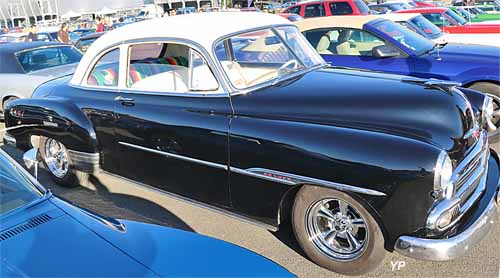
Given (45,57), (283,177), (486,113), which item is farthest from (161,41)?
(45,57)

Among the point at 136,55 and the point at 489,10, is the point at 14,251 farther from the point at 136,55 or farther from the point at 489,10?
the point at 489,10

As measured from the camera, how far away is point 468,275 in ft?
9.83

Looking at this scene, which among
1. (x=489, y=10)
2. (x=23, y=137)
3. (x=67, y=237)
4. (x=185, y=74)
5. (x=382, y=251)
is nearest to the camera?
(x=67, y=237)

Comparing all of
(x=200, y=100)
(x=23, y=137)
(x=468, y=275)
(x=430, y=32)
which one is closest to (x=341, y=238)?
(x=468, y=275)

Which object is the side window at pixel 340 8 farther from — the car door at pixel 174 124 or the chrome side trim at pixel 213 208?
the chrome side trim at pixel 213 208

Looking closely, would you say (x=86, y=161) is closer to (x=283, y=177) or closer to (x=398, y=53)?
(x=283, y=177)

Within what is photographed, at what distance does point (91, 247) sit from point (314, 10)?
14970mm

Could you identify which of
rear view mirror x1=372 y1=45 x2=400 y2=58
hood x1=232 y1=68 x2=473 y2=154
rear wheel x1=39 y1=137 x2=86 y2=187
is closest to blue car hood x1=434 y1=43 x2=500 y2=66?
rear view mirror x1=372 y1=45 x2=400 y2=58

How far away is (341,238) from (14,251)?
2.11m

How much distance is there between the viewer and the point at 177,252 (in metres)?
2.12

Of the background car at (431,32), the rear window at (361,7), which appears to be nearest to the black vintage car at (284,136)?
the background car at (431,32)

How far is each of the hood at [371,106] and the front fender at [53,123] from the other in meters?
1.80

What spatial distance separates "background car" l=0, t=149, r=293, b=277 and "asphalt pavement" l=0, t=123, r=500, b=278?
1197 millimetres

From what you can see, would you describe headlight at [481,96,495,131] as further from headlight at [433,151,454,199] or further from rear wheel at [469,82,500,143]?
rear wheel at [469,82,500,143]
